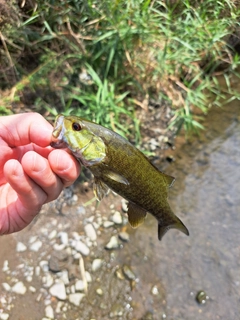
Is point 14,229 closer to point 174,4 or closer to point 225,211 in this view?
point 225,211

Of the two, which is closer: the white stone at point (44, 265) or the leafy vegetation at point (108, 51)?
the white stone at point (44, 265)

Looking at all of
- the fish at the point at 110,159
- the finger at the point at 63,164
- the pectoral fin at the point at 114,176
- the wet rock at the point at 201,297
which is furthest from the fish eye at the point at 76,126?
the wet rock at the point at 201,297

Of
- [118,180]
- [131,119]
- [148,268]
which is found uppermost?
[118,180]

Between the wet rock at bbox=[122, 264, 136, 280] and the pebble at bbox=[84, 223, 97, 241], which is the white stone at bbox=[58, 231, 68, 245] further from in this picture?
the wet rock at bbox=[122, 264, 136, 280]

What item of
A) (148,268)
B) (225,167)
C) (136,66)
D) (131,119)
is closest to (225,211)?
(225,167)

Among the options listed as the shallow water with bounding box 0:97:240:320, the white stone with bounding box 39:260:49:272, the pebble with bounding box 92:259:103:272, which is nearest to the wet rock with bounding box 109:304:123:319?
the shallow water with bounding box 0:97:240:320

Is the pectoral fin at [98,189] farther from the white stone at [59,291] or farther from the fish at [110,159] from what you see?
the white stone at [59,291]

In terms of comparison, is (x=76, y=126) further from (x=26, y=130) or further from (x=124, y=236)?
(x=124, y=236)
